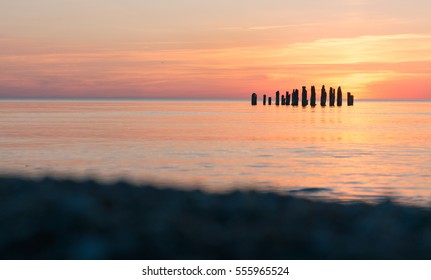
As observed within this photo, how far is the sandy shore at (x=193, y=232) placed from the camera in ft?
18.4

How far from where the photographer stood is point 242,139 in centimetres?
3100

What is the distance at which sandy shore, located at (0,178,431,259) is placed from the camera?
18.4ft

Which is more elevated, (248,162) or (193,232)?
(193,232)

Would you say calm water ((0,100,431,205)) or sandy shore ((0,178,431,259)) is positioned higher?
sandy shore ((0,178,431,259))

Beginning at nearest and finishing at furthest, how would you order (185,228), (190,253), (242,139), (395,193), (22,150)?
(190,253) < (185,228) < (395,193) < (22,150) < (242,139)

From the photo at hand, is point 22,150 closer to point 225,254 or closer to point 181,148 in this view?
point 181,148

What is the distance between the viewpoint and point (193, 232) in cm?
594

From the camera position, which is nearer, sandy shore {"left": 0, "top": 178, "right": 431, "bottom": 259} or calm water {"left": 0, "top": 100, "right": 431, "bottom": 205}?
sandy shore {"left": 0, "top": 178, "right": 431, "bottom": 259}

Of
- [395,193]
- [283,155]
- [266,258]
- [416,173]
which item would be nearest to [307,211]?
[266,258]

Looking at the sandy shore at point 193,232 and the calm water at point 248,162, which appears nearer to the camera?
the sandy shore at point 193,232

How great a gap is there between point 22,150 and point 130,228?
63.5ft

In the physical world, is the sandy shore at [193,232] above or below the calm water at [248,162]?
above

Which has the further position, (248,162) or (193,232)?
(248,162)

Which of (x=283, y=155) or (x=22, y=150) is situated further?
(x=22, y=150)
